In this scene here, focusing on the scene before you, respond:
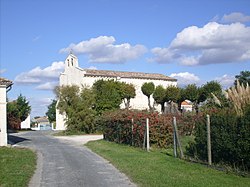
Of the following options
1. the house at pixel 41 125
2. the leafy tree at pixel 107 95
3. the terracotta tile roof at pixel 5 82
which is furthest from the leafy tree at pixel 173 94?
the house at pixel 41 125

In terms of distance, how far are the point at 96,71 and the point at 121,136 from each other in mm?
39946

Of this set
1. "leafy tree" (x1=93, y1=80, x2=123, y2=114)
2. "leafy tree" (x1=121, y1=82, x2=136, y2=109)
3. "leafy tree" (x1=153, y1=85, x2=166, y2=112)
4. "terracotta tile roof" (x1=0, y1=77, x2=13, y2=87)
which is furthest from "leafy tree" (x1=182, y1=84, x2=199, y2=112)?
"terracotta tile roof" (x1=0, y1=77, x2=13, y2=87)

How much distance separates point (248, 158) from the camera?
10.7 meters

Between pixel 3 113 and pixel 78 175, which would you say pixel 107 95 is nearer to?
pixel 3 113

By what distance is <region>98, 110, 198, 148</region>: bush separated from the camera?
20297 mm

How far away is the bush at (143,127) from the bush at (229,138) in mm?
6943

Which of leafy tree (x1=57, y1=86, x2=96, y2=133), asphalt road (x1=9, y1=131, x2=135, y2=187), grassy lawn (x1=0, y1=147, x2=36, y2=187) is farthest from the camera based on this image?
leafy tree (x1=57, y1=86, x2=96, y2=133)

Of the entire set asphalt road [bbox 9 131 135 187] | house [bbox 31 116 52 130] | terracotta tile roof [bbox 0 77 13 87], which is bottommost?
house [bbox 31 116 52 130]

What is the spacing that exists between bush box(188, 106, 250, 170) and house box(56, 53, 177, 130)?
4831cm

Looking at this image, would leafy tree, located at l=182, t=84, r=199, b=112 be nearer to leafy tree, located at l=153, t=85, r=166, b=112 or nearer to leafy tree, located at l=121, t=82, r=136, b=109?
leafy tree, located at l=153, t=85, r=166, b=112

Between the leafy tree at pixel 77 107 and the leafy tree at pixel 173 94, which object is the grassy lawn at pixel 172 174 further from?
the leafy tree at pixel 173 94

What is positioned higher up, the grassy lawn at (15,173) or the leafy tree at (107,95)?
the leafy tree at (107,95)

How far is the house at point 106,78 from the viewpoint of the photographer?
6181 centimetres

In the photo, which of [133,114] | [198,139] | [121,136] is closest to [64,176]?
[198,139]
